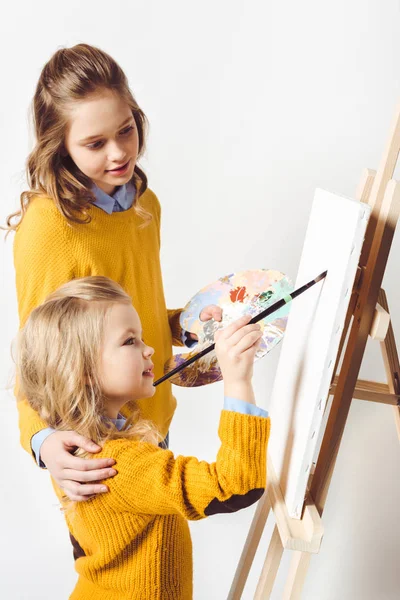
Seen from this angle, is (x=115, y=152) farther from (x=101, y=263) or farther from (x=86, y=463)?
(x=86, y=463)

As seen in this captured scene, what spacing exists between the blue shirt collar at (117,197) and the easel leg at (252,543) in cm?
67

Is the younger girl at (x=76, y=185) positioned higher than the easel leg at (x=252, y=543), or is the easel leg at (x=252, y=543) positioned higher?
the younger girl at (x=76, y=185)

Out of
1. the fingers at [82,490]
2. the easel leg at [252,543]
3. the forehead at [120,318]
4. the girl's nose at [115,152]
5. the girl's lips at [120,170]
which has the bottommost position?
the easel leg at [252,543]

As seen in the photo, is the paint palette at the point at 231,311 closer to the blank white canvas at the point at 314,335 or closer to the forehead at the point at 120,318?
the blank white canvas at the point at 314,335

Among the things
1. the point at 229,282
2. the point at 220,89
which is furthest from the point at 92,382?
the point at 220,89

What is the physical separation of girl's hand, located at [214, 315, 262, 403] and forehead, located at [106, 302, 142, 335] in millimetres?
160

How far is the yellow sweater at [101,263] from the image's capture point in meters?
1.45

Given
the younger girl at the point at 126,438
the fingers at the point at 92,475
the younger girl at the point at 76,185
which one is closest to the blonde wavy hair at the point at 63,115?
the younger girl at the point at 76,185

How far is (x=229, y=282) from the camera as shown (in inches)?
66.7

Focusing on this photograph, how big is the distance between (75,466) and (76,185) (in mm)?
565

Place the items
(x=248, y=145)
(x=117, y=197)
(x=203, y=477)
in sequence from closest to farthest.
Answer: (x=203, y=477)
(x=117, y=197)
(x=248, y=145)

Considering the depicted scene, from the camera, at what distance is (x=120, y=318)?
1291 millimetres

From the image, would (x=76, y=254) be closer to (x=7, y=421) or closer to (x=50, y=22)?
(x=50, y=22)

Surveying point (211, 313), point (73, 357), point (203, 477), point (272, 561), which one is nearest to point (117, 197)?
point (211, 313)
